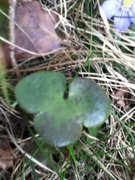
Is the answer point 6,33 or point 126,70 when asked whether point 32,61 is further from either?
point 126,70

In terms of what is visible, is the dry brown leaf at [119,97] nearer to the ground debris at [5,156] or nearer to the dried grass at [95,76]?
the dried grass at [95,76]

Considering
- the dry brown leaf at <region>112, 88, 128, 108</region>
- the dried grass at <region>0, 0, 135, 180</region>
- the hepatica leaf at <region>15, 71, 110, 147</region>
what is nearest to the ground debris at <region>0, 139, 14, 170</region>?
the dried grass at <region>0, 0, 135, 180</region>

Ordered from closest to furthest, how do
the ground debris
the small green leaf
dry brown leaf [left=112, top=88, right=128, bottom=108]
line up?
the small green leaf < the ground debris < dry brown leaf [left=112, top=88, right=128, bottom=108]

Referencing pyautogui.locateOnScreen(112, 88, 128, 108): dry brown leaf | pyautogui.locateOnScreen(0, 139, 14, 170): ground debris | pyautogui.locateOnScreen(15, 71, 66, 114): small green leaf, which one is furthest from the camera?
pyautogui.locateOnScreen(112, 88, 128, 108): dry brown leaf

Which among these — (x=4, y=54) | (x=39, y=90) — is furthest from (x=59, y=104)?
(x=4, y=54)

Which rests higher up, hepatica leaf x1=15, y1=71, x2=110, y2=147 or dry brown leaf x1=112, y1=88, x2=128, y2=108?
hepatica leaf x1=15, y1=71, x2=110, y2=147

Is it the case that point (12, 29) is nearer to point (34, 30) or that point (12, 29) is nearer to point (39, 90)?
point (34, 30)

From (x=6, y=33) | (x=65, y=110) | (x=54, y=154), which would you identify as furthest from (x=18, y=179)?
(x=6, y=33)

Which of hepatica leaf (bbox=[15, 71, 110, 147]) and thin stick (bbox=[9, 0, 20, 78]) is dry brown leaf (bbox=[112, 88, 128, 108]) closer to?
hepatica leaf (bbox=[15, 71, 110, 147])
